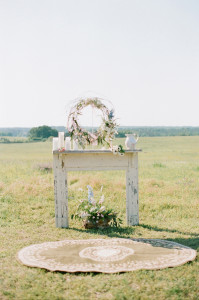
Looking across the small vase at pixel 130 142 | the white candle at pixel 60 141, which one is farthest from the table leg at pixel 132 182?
the white candle at pixel 60 141

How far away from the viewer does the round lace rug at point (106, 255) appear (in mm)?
5457

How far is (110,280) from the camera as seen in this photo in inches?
195

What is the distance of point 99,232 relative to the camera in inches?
297

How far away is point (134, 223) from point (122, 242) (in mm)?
1528

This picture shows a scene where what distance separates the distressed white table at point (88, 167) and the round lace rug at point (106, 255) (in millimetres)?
1252

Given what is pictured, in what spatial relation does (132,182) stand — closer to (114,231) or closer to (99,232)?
(114,231)

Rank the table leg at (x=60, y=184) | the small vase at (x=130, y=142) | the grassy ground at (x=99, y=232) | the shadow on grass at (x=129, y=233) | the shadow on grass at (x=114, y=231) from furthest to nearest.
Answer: the small vase at (x=130, y=142) → the table leg at (x=60, y=184) → the shadow on grass at (x=114, y=231) → the shadow on grass at (x=129, y=233) → the grassy ground at (x=99, y=232)

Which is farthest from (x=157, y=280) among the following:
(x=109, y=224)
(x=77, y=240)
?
(x=109, y=224)

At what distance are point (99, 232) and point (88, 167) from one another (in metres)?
1.41

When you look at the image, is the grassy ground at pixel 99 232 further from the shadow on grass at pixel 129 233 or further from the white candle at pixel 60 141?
the white candle at pixel 60 141

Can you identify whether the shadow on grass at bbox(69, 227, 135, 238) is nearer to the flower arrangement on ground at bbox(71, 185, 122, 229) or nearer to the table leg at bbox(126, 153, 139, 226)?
the flower arrangement on ground at bbox(71, 185, 122, 229)

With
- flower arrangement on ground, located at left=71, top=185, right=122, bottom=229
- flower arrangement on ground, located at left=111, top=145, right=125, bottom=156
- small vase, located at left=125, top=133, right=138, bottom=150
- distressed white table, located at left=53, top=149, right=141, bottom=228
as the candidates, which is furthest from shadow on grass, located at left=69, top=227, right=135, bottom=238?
small vase, located at left=125, top=133, right=138, bottom=150

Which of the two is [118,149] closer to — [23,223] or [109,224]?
[109,224]

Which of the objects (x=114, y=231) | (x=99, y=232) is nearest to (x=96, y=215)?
(x=99, y=232)
